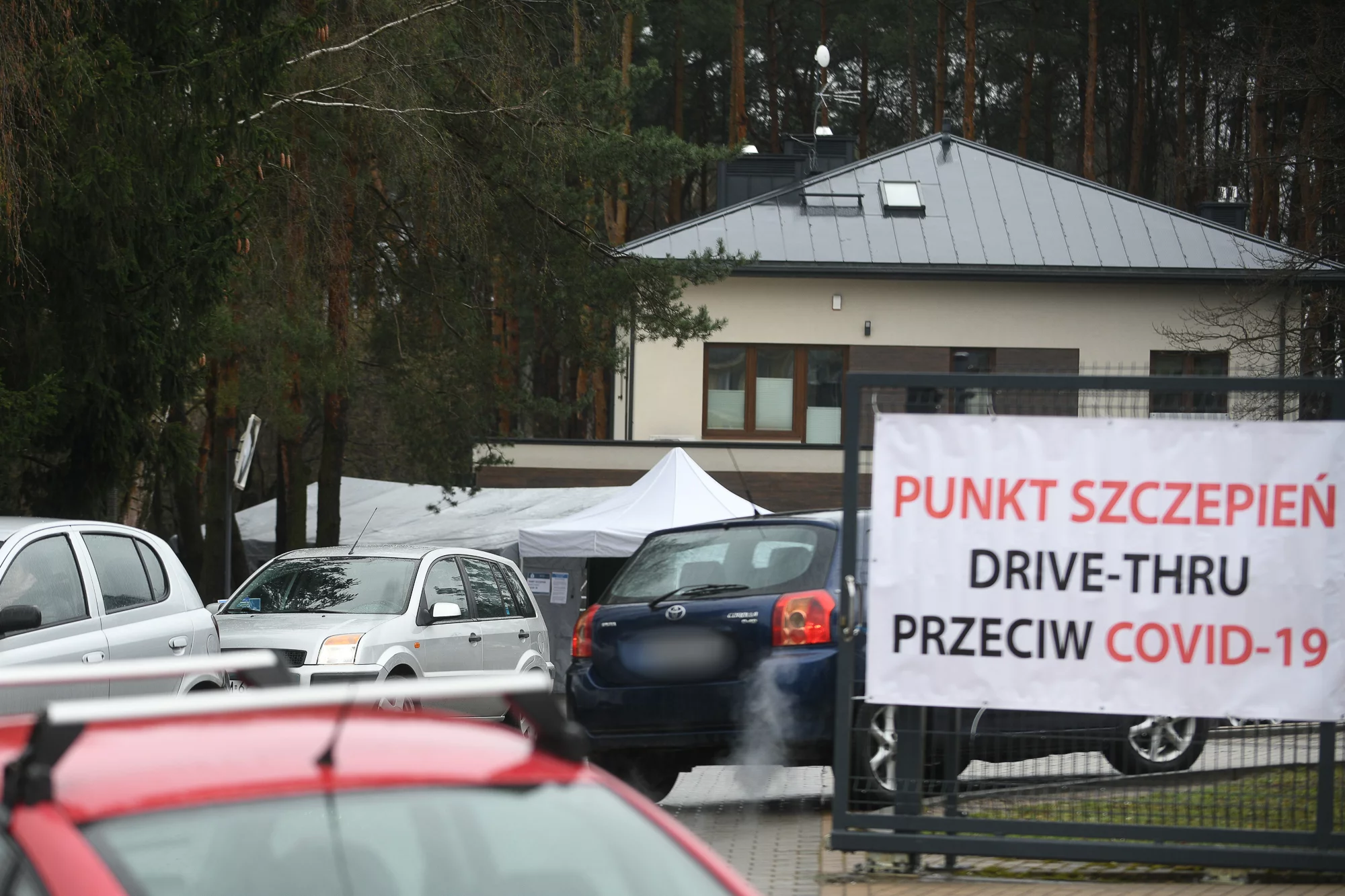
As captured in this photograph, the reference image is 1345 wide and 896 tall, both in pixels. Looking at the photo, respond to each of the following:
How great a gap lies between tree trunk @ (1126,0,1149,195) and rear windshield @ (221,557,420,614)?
33466mm

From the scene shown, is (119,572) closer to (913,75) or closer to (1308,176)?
(1308,176)

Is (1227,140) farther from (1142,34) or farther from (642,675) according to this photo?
(642,675)

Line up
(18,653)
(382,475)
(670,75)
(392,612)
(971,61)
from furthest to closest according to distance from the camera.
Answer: (382,475)
(670,75)
(971,61)
(392,612)
(18,653)

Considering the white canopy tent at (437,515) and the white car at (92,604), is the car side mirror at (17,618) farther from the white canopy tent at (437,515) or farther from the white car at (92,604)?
the white canopy tent at (437,515)

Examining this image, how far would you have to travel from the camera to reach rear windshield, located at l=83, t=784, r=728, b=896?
235 centimetres

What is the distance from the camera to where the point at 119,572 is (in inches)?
359

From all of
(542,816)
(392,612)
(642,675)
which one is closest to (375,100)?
(392,612)

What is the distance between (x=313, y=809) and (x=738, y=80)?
3934cm

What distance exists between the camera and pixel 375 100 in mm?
16422

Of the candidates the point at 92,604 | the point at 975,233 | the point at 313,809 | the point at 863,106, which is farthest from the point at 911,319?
the point at 313,809

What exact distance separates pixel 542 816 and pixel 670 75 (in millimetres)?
41830

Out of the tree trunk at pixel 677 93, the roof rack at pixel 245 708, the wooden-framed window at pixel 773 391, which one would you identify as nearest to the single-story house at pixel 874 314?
the wooden-framed window at pixel 773 391

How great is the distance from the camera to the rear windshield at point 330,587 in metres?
12.5

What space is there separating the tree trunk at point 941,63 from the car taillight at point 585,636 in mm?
33236
